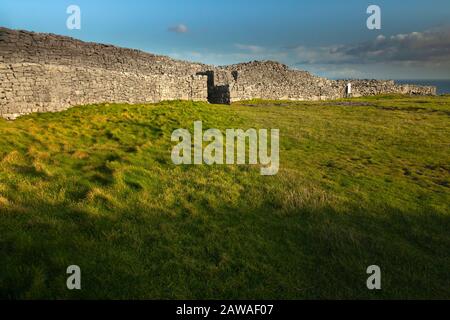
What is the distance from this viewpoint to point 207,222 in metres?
8.54

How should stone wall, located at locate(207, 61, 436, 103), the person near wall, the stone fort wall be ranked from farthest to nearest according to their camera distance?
1. the person near wall
2. stone wall, located at locate(207, 61, 436, 103)
3. the stone fort wall

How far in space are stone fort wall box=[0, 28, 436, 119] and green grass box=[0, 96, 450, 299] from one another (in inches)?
127

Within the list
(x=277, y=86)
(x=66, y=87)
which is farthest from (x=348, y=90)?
(x=66, y=87)

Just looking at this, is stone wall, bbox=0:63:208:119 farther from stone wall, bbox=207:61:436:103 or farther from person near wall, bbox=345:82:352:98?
person near wall, bbox=345:82:352:98

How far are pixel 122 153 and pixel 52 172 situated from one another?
316 cm

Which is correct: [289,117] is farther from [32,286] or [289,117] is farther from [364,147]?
[32,286]

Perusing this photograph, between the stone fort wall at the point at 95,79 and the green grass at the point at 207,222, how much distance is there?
127 inches

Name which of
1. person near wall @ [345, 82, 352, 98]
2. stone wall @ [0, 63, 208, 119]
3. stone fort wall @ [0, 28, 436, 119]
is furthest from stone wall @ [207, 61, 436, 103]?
stone wall @ [0, 63, 208, 119]

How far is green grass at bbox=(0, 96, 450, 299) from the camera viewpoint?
20.5 ft

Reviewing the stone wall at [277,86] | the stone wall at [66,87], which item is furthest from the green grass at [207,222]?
the stone wall at [277,86]

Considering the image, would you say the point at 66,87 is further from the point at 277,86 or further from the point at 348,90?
the point at 348,90

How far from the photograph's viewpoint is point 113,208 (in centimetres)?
868

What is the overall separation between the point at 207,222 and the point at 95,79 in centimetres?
1771
